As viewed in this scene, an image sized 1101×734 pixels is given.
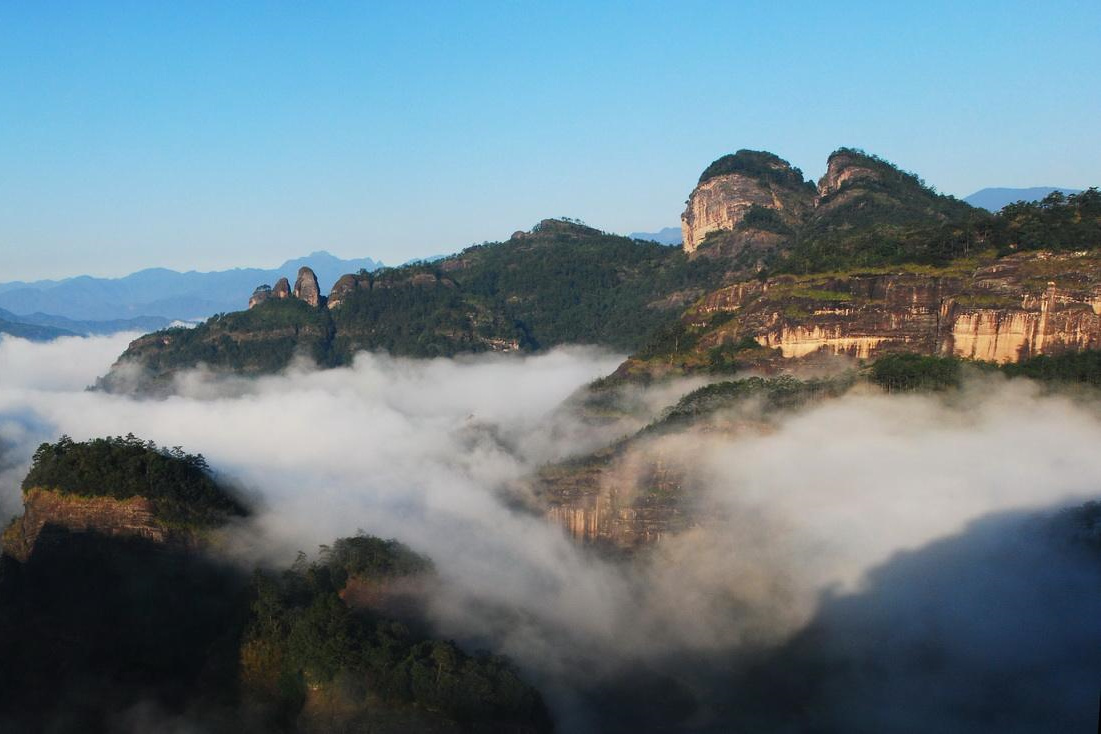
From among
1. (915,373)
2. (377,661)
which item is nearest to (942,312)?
(915,373)

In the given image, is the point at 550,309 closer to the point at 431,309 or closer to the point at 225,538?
the point at 431,309

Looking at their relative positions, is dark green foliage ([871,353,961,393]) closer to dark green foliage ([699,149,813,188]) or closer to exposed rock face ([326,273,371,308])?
dark green foliage ([699,149,813,188])

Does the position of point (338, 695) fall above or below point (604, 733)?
above

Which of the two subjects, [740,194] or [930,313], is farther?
[740,194]

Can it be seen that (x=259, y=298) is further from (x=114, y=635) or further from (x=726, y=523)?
(x=114, y=635)

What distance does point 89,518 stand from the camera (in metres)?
53.0

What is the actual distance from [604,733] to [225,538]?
23281 mm

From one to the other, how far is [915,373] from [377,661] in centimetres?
3924

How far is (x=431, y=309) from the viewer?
500 feet

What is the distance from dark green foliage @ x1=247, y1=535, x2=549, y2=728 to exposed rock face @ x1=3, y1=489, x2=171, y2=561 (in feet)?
26.6

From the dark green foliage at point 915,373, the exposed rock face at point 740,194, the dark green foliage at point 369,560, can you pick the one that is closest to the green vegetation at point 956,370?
the dark green foliage at point 915,373

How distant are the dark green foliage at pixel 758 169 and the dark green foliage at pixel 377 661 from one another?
11044cm

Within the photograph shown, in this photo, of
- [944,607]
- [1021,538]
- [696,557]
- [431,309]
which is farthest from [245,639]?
[431,309]

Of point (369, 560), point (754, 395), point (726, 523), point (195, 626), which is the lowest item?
point (726, 523)
